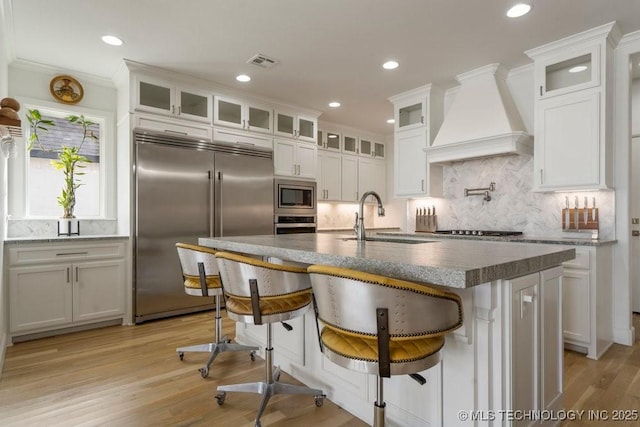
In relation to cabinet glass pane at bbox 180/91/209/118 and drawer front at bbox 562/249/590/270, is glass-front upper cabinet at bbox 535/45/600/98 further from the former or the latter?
cabinet glass pane at bbox 180/91/209/118

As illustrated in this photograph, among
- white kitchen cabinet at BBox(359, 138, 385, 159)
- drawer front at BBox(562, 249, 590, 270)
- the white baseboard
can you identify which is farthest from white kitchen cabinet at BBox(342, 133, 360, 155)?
the white baseboard

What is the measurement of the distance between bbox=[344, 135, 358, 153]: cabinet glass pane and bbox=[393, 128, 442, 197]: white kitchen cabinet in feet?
5.06

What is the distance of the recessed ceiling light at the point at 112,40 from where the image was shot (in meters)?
3.07

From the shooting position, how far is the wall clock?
3707mm

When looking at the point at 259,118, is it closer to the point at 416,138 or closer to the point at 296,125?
the point at 296,125

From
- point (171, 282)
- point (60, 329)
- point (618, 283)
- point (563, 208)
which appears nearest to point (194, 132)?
point (171, 282)

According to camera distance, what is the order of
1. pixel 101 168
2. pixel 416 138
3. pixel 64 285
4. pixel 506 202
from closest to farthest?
pixel 64 285 → pixel 506 202 → pixel 101 168 → pixel 416 138

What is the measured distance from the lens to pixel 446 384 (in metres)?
1.48

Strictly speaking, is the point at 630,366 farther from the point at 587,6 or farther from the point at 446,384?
the point at 587,6

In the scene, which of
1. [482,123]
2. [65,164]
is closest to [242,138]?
[65,164]

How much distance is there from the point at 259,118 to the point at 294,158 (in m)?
0.71

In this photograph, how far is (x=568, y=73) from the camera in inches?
130

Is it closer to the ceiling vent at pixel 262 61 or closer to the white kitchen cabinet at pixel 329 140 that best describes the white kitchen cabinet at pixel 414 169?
the white kitchen cabinet at pixel 329 140

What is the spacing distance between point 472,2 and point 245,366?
3.10 m
